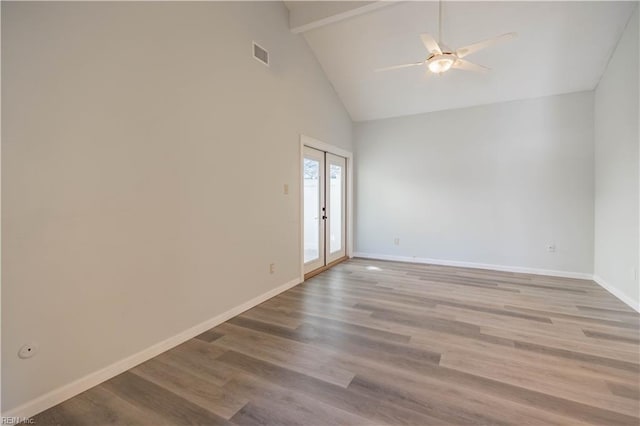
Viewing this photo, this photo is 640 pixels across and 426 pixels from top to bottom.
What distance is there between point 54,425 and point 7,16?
2.31 meters

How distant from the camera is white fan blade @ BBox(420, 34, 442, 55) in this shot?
259cm

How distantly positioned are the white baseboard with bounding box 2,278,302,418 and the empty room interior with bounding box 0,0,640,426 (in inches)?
0.5

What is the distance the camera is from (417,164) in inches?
219

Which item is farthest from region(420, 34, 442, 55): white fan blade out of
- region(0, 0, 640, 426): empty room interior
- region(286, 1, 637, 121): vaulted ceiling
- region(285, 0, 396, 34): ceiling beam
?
region(285, 0, 396, 34): ceiling beam

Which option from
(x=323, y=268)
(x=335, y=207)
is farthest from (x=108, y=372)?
(x=335, y=207)

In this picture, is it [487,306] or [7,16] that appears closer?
[7,16]

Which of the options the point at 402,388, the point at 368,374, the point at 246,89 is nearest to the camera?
the point at 402,388

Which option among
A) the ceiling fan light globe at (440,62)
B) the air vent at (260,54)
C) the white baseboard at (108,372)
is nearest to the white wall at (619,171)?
the ceiling fan light globe at (440,62)

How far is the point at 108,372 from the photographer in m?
2.04

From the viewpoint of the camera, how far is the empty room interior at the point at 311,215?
5.62 ft

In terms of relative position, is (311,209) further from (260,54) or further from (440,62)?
(440,62)

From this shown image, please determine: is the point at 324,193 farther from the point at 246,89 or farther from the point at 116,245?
the point at 116,245

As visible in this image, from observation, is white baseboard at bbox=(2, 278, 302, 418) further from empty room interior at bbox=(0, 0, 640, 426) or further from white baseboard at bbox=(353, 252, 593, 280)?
white baseboard at bbox=(353, 252, 593, 280)

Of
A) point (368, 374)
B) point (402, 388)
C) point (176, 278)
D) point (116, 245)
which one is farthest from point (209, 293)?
point (402, 388)
